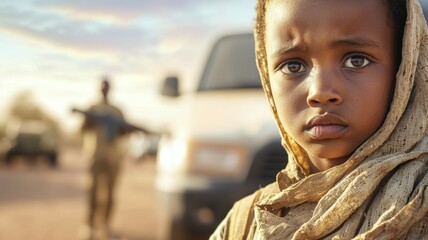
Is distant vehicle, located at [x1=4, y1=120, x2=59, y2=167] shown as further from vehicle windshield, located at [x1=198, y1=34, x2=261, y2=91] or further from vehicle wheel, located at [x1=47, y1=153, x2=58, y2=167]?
vehicle windshield, located at [x1=198, y1=34, x2=261, y2=91]

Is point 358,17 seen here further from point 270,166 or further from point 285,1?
point 270,166

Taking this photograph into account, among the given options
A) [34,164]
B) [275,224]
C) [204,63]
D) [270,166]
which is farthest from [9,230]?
[34,164]

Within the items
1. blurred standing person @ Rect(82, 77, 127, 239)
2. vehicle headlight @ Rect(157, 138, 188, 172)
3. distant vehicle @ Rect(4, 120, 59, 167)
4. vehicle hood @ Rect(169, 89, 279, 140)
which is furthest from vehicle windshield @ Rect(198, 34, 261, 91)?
distant vehicle @ Rect(4, 120, 59, 167)

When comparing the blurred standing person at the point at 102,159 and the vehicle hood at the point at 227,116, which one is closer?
Answer: the vehicle hood at the point at 227,116

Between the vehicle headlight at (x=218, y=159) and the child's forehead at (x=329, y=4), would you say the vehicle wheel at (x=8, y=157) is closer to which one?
the vehicle headlight at (x=218, y=159)

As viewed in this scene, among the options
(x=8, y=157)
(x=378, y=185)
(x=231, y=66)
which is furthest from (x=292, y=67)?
(x=8, y=157)

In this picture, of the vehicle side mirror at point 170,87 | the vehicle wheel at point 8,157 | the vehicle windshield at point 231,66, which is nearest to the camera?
the vehicle windshield at point 231,66

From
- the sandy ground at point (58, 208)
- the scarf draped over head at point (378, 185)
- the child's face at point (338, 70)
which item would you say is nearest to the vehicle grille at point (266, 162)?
the scarf draped over head at point (378, 185)

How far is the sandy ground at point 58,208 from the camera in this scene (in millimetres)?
9375

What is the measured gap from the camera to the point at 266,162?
500 cm

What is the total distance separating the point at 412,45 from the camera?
66.5 inches

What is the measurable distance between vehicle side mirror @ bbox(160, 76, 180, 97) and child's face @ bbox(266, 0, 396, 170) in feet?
14.7

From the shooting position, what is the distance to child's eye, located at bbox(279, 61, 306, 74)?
1.72 m

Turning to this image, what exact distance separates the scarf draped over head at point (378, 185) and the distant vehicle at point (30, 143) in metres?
25.3
